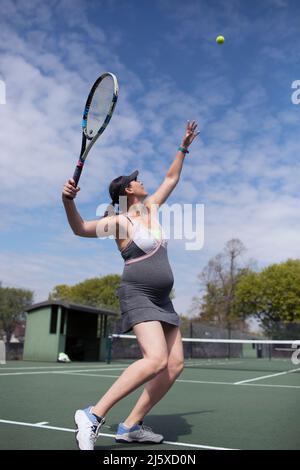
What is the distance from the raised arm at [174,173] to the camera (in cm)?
376

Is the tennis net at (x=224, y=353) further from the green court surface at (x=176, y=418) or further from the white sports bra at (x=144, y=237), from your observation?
the white sports bra at (x=144, y=237)

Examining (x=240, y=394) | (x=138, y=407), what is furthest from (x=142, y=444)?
(x=240, y=394)

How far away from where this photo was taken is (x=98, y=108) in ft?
13.5

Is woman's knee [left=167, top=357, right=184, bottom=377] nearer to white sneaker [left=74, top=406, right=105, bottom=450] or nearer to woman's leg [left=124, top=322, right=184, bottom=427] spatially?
woman's leg [left=124, top=322, right=184, bottom=427]

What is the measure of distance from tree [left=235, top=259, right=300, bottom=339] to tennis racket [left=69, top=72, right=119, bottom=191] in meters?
41.0

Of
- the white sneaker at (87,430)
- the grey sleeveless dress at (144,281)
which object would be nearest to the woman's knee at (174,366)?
the grey sleeveless dress at (144,281)

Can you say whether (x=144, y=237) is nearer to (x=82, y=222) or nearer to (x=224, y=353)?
(x=82, y=222)

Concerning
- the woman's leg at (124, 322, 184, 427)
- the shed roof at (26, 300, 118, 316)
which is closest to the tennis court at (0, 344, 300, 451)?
the woman's leg at (124, 322, 184, 427)

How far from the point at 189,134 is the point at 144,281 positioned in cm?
148

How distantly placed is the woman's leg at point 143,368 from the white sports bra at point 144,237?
20.9 inches

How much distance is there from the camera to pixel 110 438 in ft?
11.3

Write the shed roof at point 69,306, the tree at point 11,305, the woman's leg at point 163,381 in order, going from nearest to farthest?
the woman's leg at point 163,381
the shed roof at point 69,306
the tree at point 11,305

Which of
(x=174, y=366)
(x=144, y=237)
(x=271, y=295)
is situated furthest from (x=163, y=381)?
(x=271, y=295)

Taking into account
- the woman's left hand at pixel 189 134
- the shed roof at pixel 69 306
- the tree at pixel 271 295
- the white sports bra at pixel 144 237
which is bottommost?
the white sports bra at pixel 144 237
